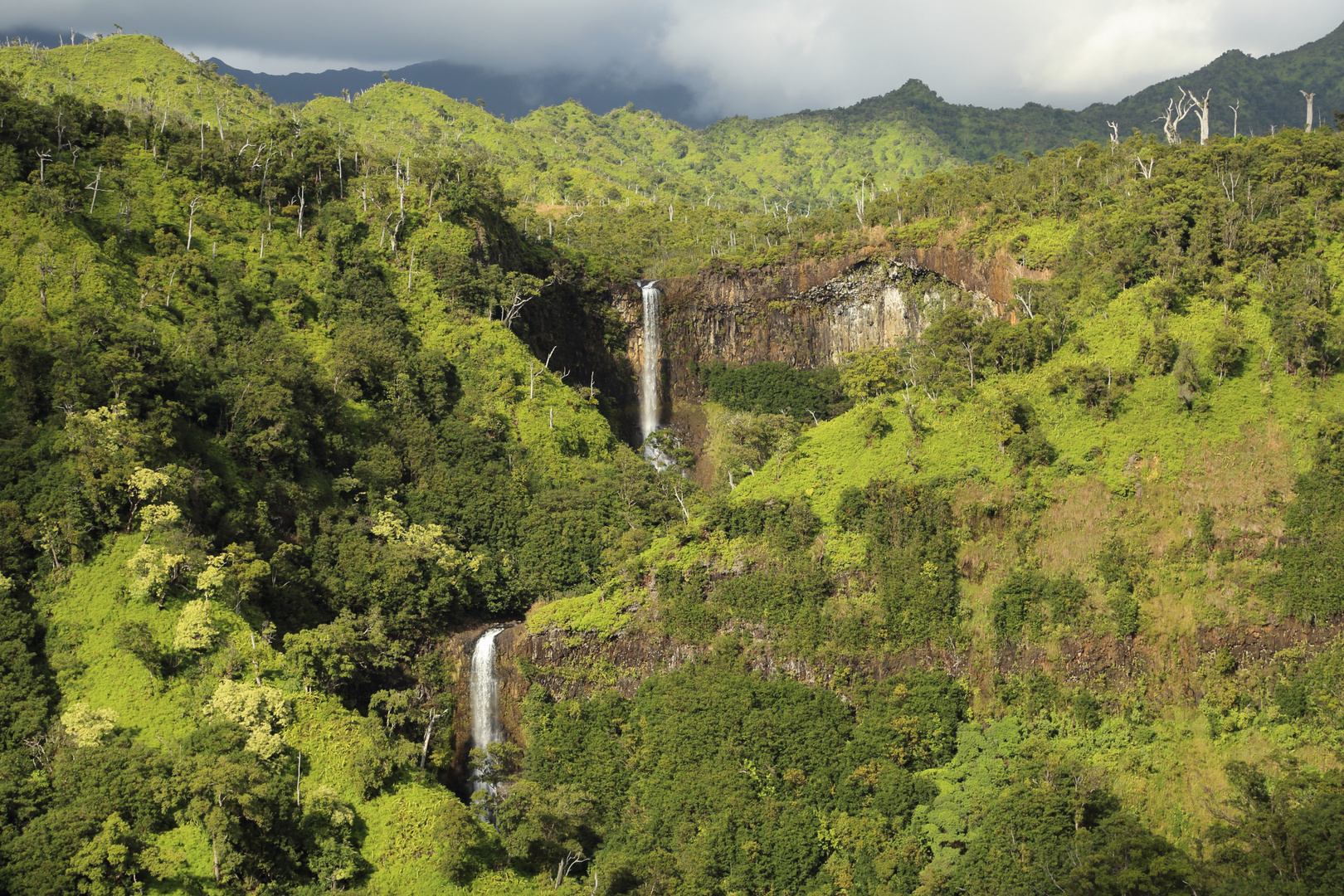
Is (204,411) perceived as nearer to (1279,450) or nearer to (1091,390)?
(1091,390)

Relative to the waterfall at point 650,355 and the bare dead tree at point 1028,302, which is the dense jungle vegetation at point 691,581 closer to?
the bare dead tree at point 1028,302

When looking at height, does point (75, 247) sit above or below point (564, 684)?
above

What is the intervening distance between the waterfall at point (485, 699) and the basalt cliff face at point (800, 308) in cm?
3115

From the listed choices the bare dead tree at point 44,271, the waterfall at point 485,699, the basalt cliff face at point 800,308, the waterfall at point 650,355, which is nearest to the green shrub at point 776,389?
the basalt cliff face at point 800,308

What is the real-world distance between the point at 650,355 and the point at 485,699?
33.7m

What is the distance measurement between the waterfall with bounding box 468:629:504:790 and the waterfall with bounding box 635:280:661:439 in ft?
96.9

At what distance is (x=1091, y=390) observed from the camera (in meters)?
43.3

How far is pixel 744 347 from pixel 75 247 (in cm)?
3940

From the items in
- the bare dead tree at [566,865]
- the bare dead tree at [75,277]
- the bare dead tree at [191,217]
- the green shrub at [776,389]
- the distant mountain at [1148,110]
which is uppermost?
the distant mountain at [1148,110]

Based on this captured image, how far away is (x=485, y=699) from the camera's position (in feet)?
144

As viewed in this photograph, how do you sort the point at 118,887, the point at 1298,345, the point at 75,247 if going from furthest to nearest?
the point at 75,247 → the point at 1298,345 → the point at 118,887

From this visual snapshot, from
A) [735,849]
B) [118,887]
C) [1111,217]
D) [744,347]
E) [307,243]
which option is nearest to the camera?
[118,887]

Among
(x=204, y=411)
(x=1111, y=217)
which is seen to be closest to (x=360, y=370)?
(x=204, y=411)

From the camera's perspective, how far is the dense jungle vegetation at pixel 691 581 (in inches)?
1328
